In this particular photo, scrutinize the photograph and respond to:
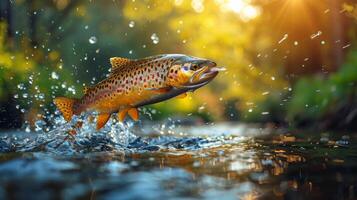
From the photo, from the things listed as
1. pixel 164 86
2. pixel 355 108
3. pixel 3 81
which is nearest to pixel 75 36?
pixel 3 81

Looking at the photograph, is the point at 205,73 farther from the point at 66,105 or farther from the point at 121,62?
the point at 66,105

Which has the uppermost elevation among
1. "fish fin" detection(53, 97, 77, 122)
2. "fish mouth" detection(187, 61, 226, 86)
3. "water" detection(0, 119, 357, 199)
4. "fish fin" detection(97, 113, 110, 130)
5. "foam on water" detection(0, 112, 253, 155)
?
"fish mouth" detection(187, 61, 226, 86)

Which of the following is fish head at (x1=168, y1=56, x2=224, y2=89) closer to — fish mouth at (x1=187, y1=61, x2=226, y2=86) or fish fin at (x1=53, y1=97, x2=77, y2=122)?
fish mouth at (x1=187, y1=61, x2=226, y2=86)

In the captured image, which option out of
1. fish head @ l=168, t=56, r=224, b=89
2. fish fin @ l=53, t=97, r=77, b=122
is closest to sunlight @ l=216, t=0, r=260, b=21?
fish fin @ l=53, t=97, r=77, b=122

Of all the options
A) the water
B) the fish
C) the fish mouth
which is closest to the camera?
the water

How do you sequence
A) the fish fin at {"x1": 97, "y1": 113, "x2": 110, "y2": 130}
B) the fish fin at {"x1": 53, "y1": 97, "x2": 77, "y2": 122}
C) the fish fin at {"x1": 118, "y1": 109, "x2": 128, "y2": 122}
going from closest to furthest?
the fish fin at {"x1": 118, "y1": 109, "x2": 128, "y2": 122} < the fish fin at {"x1": 97, "y1": 113, "x2": 110, "y2": 130} < the fish fin at {"x1": 53, "y1": 97, "x2": 77, "y2": 122}

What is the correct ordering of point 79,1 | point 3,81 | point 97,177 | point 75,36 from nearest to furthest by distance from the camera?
1. point 97,177
2. point 3,81
3. point 79,1
4. point 75,36

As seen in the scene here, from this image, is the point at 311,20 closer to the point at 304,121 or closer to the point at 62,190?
the point at 304,121

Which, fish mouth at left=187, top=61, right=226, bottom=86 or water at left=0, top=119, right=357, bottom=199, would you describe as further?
fish mouth at left=187, top=61, right=226, bottom=86

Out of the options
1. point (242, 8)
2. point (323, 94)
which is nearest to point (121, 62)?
point (323, 94)
